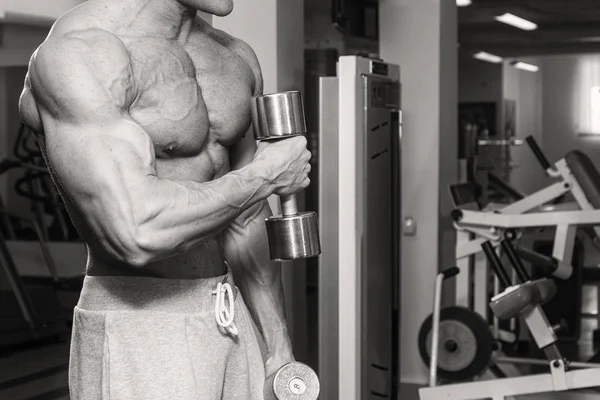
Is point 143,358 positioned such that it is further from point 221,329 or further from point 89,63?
point 89,63

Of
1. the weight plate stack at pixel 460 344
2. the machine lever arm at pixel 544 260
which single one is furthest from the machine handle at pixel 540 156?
the weight plate stack at pixel 460 344

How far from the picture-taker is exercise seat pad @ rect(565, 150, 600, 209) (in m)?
4.57

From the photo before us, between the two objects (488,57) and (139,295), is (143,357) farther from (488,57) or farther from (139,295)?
(488,57)

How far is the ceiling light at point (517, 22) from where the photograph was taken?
910 cm

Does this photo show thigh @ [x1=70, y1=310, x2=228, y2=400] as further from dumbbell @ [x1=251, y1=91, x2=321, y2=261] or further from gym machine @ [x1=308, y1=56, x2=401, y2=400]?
gym machine @ [x1=308, y1=56, x2=401, y2=400]

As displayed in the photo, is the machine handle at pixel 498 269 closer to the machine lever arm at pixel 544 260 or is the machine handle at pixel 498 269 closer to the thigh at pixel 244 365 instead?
the machine lever arm at pixel 544 260

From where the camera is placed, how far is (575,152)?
4656 mm

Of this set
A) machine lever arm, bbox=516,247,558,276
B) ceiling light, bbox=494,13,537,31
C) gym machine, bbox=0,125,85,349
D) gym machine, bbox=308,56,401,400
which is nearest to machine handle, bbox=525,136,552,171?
machine lever arm, bbox=516,247,558,276

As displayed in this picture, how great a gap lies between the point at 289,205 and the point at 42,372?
13.0 feet

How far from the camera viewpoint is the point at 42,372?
5016 mm

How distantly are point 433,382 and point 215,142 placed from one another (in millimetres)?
2710

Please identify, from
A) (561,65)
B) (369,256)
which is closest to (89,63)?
(369,256)

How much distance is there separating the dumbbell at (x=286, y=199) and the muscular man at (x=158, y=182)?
0.03 m

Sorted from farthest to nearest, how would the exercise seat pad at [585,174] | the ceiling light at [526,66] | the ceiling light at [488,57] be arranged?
the ceiling light at [488,57] → the ceiling light at [526,66] → the exercise seat pad at [585,174]
